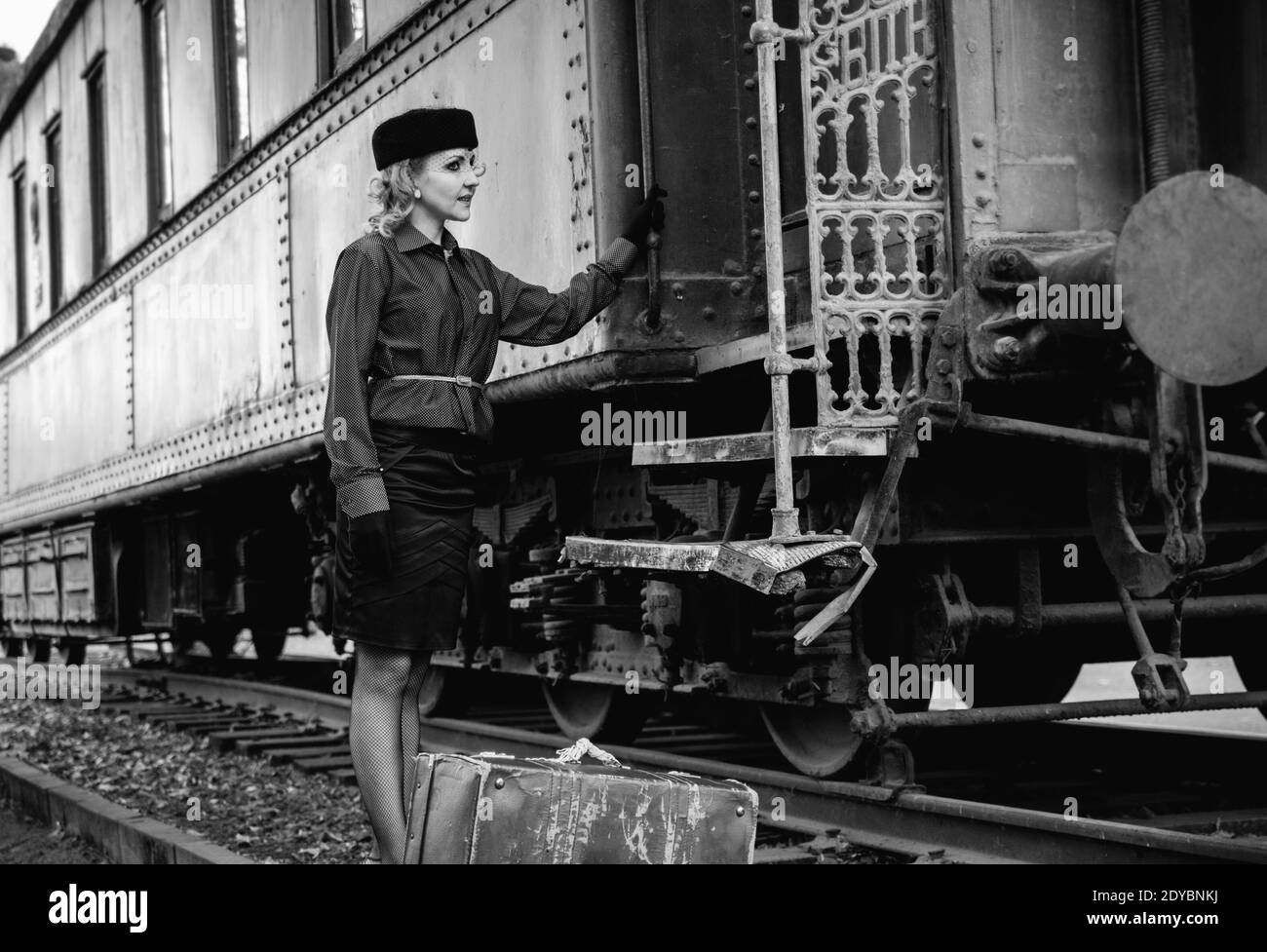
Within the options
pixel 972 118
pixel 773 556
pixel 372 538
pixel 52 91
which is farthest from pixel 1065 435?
pixel 52 91

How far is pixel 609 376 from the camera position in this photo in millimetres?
5148

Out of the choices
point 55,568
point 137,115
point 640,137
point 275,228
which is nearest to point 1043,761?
point 640,137

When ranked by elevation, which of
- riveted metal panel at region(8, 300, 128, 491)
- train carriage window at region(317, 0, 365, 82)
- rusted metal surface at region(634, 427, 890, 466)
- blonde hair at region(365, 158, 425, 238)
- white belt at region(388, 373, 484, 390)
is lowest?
rusted metal surface at region(634, 427, 890, 466)

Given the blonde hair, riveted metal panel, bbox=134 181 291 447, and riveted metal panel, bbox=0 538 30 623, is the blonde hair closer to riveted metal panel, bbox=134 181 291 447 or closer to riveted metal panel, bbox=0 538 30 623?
riveted metal panel, bbox=134 181 291 447

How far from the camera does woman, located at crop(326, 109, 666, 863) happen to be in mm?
3963

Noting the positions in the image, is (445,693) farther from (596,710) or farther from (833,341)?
(833,341)

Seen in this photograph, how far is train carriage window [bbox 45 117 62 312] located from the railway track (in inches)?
208

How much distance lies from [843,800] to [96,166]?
898 cm

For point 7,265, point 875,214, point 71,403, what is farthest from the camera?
point 7,265

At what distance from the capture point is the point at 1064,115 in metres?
5.00

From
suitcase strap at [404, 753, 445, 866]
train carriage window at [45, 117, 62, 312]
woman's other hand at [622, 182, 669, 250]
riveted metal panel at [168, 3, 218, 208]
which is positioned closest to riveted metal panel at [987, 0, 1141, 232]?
woman's other hand at [622, 182, 669, 250]
